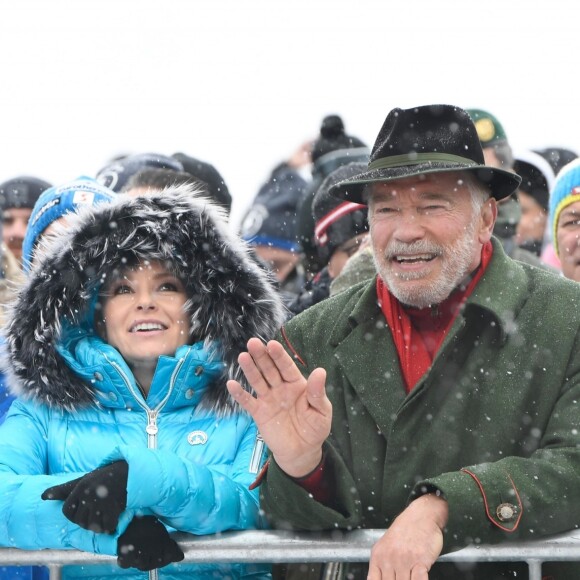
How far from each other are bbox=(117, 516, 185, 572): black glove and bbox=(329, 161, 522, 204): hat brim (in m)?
1.37

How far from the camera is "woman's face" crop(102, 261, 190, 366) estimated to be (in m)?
3.39

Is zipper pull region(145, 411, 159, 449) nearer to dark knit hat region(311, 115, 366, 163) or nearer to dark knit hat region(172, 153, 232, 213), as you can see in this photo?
dark knit hat region(172, 153, 232, 213)

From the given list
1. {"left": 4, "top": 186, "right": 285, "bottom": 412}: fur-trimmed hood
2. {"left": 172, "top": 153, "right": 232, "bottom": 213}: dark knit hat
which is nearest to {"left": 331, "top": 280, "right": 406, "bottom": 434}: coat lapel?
{"left": 4, "top": 186, "right": 285, "bottom": 412}: fur-trimmed hood

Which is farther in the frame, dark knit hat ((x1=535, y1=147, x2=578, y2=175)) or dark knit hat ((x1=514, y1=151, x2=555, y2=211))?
dark knit hat ((x1=535, y1=147, x2=578, y2=175))

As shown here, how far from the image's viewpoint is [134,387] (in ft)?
10.7

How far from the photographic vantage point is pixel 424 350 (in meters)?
3.37

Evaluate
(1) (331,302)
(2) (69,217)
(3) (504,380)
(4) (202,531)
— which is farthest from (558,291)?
(2) (69,217)

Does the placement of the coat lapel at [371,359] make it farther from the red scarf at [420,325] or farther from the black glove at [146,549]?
the black glove at [146,549]

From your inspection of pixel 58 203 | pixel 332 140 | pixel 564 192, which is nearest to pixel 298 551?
pixel 58 203

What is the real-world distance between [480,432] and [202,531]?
2.95ft

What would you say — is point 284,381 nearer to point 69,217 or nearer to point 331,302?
point 331,302

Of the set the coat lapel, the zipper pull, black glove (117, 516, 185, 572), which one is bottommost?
black glove (117, 516, 185, 572)

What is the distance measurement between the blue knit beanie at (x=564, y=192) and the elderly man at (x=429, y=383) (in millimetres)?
1329

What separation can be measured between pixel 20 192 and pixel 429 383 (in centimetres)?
400
